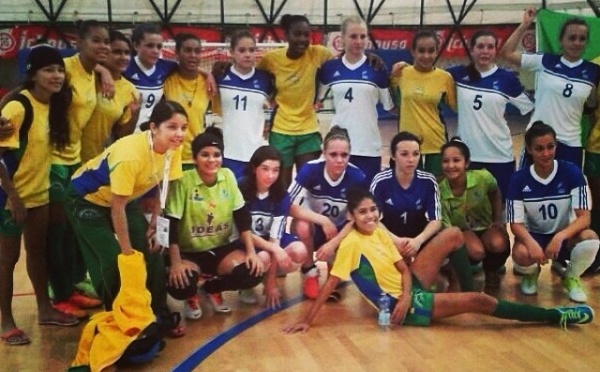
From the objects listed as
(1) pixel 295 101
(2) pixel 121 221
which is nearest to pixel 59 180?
(2) pixel 121 221

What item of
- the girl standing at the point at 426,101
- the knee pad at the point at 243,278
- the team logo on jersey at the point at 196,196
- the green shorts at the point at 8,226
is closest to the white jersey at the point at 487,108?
the girl standing at the point at 426,101

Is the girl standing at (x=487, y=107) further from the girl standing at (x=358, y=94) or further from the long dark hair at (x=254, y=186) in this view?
the long dark hair at (x=254, y=186)

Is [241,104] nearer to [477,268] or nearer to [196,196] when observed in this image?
[196,196]

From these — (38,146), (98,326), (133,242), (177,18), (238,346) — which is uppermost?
(177,18)

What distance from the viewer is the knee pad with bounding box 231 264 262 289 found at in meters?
3.71

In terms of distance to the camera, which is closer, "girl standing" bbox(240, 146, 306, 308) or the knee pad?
the knee pad

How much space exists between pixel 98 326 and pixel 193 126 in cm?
161

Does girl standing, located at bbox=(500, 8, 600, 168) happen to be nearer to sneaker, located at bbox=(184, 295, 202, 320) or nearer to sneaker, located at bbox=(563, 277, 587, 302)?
sneaker, located at bbox=(563, 277, 587, 302)

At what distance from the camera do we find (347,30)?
171 inches

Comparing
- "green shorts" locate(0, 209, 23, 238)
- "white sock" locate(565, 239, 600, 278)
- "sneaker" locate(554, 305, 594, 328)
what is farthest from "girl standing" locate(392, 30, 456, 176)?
"green shorts" locate(0, 209, 23, 238)

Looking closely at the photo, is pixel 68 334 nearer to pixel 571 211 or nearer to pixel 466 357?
pixel 466 357

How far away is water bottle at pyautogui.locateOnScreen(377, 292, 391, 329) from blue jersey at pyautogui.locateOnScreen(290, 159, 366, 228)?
2.27 feet

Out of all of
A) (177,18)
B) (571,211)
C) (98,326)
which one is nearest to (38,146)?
(98,326)

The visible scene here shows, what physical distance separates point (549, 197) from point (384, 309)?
4.29 feet
